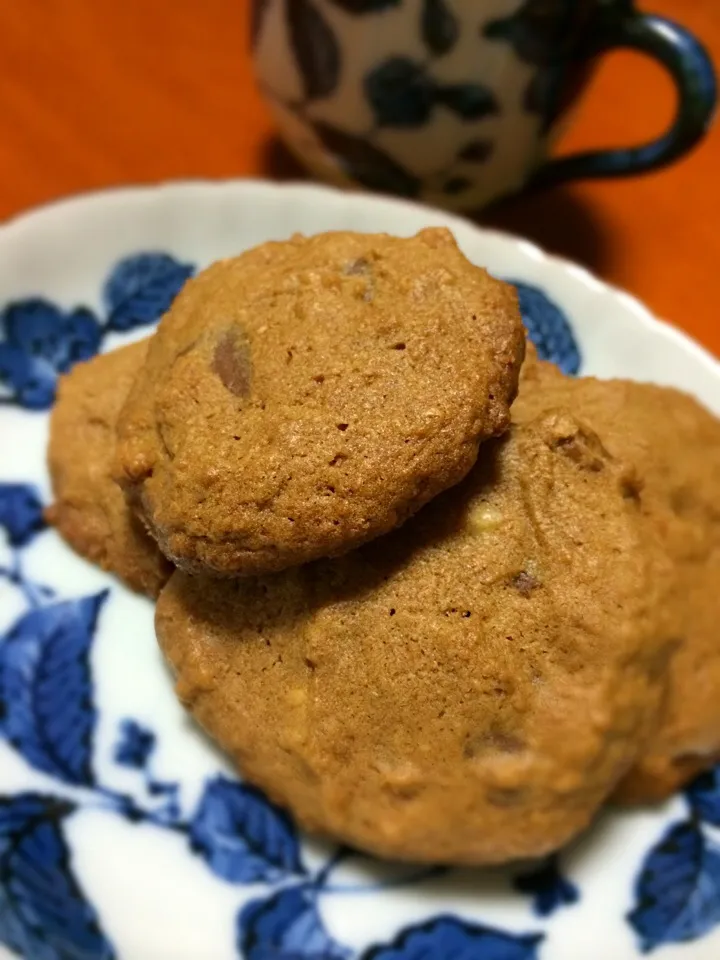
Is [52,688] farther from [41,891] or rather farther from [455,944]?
[455,944]

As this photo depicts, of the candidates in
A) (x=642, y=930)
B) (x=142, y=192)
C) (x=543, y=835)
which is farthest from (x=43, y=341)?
(x=642, y=930)

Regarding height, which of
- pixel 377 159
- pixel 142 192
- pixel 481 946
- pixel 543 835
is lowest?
pixel 481 946

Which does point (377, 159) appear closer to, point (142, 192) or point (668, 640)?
point (142, 192)

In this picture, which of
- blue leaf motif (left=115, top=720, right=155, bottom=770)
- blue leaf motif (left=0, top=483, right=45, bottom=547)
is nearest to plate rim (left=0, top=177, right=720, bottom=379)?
blue leaf motif (left=0, top=483, right=45, bottom=547)

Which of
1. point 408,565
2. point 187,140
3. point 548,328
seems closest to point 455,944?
point 408,565

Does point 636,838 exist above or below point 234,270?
below
